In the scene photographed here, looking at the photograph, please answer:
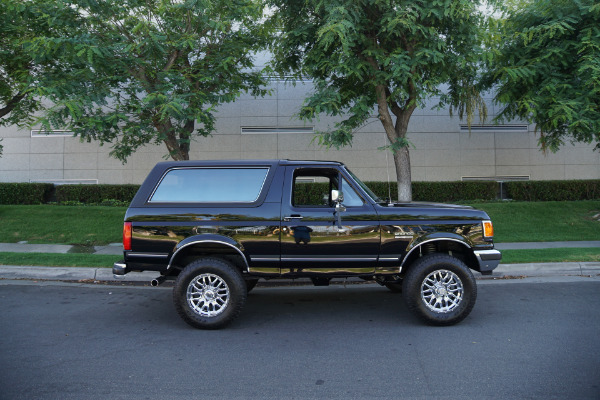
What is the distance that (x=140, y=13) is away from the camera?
10648 millimetres

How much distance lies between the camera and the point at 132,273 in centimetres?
836

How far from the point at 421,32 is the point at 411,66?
0.73 m

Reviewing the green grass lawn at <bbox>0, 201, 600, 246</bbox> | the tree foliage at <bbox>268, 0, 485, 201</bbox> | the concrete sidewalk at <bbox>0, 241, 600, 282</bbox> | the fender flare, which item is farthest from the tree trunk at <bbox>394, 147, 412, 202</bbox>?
the fender flare

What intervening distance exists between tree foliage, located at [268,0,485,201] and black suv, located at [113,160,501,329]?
Answer: 13.9 feet

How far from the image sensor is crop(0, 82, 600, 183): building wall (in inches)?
696

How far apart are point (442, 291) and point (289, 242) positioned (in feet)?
6.34

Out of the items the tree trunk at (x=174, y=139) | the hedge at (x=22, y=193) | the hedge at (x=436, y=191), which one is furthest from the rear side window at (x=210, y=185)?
the hedge at (x=22, y=193)

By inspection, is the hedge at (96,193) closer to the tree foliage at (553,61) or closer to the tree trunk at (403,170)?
the tree trunk at (403,170)

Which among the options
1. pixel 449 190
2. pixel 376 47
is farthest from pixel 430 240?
pixel 449 190

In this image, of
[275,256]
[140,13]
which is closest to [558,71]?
[275,256]

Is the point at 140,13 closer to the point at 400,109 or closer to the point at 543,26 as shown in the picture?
the point at 400,109

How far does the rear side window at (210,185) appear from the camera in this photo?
18.5ft

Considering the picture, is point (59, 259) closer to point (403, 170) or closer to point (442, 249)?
point (442, 249)

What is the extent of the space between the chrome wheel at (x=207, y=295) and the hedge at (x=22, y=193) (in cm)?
1451
